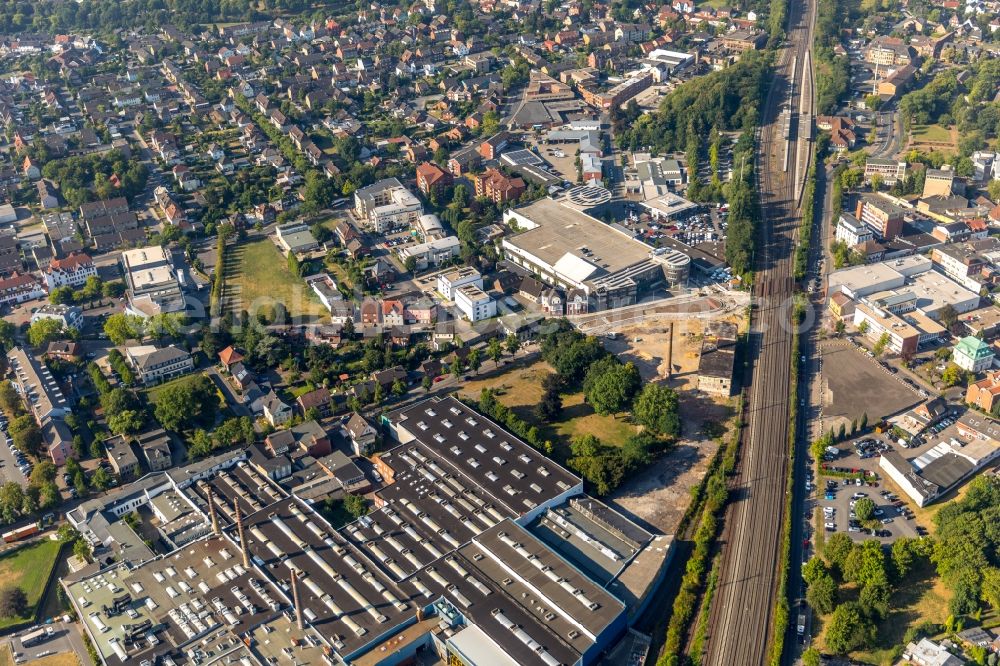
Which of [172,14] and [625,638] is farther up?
[172,14]

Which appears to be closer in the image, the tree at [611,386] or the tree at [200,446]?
the tree at [200,446]

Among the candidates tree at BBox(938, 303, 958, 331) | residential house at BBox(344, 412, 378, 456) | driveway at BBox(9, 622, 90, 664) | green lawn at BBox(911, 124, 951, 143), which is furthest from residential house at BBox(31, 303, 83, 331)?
green lawn at BBox(911, 124, 951, 143)

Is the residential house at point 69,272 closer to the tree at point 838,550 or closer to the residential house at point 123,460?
the residential house at point 123,460

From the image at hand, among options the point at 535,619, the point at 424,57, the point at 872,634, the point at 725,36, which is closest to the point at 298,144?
the point at 424,57

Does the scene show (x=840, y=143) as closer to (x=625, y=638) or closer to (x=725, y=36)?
(x=725, y=36)

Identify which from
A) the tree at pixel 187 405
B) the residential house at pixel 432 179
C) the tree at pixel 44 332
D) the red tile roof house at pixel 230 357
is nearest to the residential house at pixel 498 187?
the residential house at pixel 432 179

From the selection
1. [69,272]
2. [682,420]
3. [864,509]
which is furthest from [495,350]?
[69,272]

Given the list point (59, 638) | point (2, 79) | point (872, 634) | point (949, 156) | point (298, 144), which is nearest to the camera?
point (872, 634)
